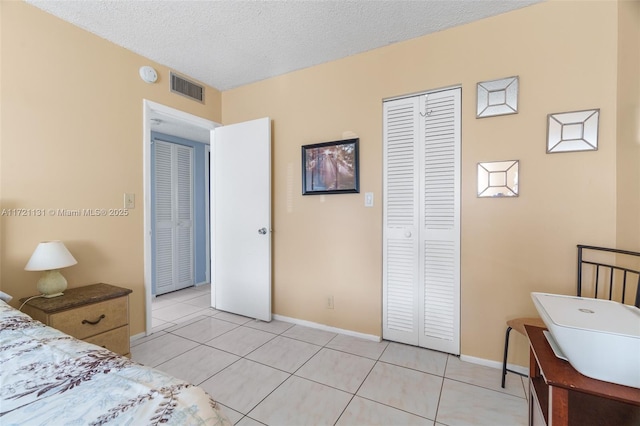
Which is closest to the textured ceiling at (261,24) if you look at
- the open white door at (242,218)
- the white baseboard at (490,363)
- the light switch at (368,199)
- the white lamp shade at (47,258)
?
the open white door at (242,218)

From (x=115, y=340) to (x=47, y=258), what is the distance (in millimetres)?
707

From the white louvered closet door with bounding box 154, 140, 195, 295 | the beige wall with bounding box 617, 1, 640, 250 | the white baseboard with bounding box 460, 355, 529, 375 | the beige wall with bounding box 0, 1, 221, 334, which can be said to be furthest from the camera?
the white louvered closet door with bounding box 154, 140, 195, 295

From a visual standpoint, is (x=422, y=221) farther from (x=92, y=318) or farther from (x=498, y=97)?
(x=92, y=318)

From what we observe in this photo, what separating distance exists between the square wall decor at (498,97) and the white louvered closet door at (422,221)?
0.53ft

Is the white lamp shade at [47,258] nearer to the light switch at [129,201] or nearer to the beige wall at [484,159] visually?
the light switch at [129,201]

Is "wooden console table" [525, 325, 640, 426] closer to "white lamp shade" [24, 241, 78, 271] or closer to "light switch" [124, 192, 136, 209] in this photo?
"white lamp shade" [24, 241, 78, 271]

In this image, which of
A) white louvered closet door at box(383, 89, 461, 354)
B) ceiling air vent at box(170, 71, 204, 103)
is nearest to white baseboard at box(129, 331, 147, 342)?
white louvered closet door at box(383, 89, 461, 354)

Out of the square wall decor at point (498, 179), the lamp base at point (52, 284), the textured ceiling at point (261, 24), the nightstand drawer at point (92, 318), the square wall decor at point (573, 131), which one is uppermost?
the textured ceiling at point (261, 24)

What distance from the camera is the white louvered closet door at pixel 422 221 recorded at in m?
2.16

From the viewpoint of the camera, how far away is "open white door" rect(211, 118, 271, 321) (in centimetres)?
288

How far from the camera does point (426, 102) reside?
7.38ft

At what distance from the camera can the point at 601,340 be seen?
29.0 inches

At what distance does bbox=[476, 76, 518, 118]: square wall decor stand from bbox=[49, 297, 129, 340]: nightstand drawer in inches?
116

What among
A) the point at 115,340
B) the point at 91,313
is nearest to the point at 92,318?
the point at 91,313
